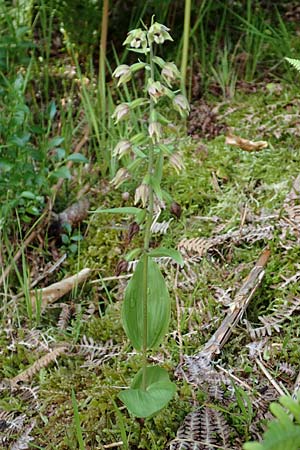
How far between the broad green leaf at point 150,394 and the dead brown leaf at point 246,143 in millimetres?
1354

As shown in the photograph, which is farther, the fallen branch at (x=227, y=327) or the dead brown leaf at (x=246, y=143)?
the dead brown leaf at (x=246, y=143)

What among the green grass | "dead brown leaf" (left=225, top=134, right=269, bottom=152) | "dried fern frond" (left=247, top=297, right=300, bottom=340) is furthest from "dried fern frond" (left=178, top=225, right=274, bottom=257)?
"dead brown leaf" (left=225, top=134, right=269, bottom=152)

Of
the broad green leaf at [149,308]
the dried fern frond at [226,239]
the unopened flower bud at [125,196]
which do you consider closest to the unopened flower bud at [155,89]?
the broad green leaf at [149,308]

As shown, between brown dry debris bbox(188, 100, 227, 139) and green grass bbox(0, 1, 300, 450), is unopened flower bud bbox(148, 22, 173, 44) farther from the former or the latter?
brown dry debris bbox(188, 100, 227, 139)

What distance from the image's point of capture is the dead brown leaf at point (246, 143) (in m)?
2.85

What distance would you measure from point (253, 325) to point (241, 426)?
448 millimetres

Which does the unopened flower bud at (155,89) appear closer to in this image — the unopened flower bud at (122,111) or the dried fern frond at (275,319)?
the unopened flower bud at (122,111)

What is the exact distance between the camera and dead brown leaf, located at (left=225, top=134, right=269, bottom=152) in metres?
2.85

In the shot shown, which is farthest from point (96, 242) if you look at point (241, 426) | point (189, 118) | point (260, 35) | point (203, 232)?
point (260, 35)

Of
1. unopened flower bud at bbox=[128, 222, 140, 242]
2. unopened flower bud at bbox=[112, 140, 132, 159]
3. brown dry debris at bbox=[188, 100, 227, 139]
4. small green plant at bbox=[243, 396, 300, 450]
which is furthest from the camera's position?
brown dry debris at bbox=[188, 100, 227, 139]

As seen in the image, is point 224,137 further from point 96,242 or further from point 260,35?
point 96,242

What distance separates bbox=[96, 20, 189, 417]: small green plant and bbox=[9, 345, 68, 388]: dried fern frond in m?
0.44

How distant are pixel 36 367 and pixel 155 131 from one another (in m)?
0.99

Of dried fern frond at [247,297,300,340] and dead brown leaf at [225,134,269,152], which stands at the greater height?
dead brown leaf at [225,134,269,152]
